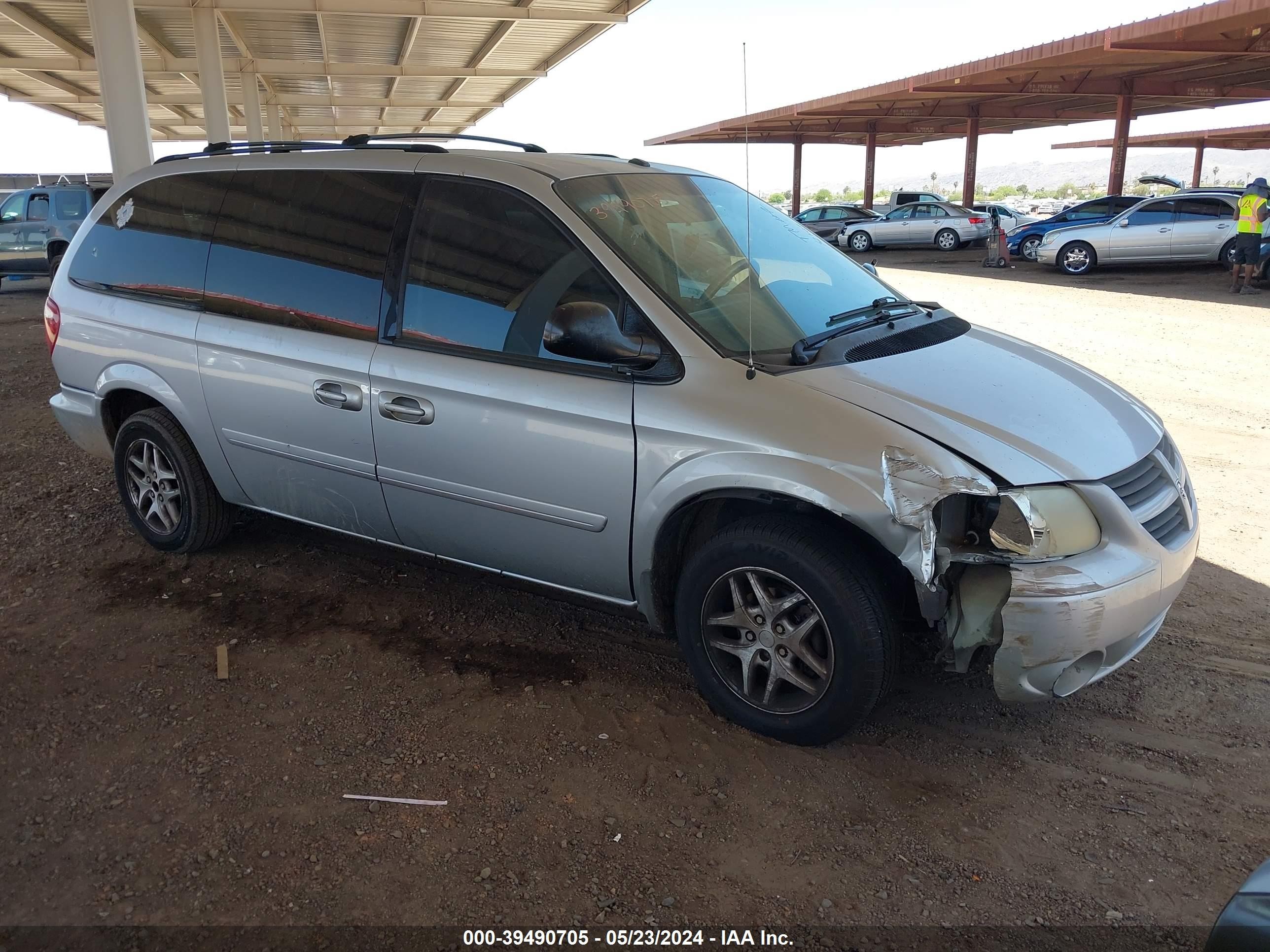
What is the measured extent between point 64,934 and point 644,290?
101 inches

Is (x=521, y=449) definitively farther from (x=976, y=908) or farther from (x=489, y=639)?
(x=976, y=908)

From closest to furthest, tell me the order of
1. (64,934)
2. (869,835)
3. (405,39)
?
(64,934)
(869,835)
(405,39)

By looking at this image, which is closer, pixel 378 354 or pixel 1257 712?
pixel 1257 712

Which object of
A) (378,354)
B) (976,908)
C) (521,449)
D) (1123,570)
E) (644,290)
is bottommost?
(976,908)

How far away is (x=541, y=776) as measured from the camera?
9.97ft

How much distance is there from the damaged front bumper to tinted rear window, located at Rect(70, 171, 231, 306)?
3758 mm

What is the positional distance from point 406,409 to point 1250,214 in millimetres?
16188

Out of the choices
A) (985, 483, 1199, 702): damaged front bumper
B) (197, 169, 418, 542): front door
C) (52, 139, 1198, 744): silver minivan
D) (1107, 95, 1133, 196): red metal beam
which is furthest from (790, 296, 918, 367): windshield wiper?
(1107, 95, 1133, 196): red metal beam

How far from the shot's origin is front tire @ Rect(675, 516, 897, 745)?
2885 millimetres

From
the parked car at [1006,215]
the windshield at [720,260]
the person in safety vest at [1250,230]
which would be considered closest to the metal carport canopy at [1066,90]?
the parked car at [1006,215]

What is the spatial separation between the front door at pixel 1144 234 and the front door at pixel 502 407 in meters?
18.8

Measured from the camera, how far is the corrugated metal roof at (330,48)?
1759 cm

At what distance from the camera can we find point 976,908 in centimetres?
248

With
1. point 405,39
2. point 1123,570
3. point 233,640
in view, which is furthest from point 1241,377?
point 405,39
